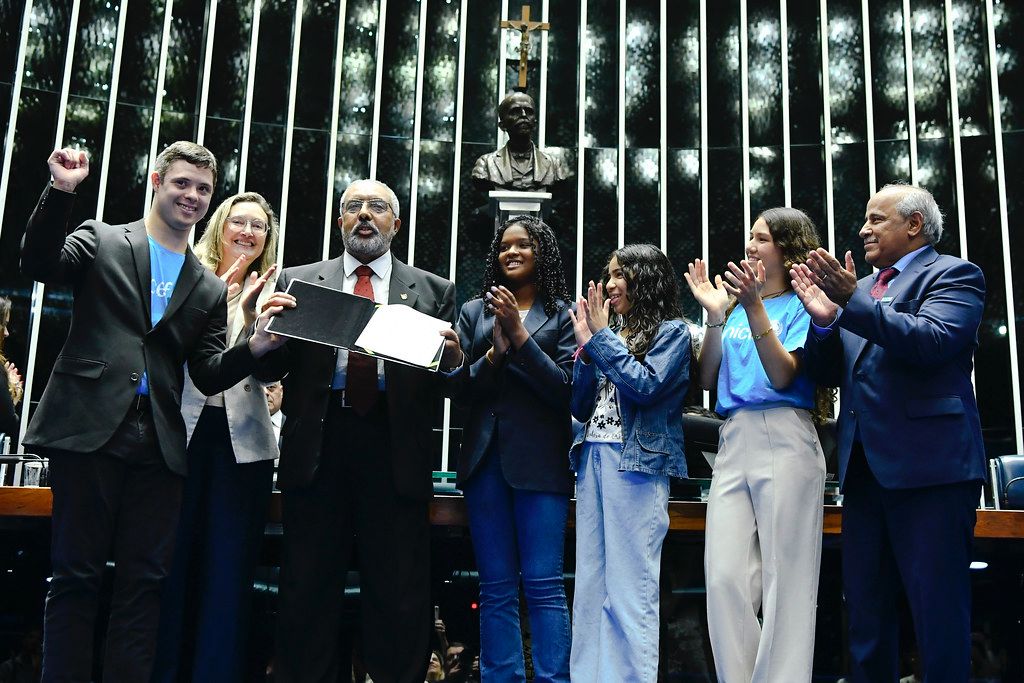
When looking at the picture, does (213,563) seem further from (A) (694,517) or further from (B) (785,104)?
(B) (785,104)

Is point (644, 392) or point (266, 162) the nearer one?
point (644, 392)

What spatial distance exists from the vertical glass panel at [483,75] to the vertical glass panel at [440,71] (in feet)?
0.36

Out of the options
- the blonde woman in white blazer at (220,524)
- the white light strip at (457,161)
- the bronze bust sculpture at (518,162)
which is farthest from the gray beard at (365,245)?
the white light strip at (457,161)

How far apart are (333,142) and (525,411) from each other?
5.59 metres

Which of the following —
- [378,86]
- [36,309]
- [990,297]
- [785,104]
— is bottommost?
[36,309]

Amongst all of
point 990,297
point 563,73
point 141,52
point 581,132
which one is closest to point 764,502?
point 990,297

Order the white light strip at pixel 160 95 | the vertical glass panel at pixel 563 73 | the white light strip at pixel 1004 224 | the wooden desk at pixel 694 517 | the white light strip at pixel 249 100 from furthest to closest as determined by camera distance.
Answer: the vertical glass panel at pixel 563 73 → the white light strip at pixel 249 100 → the white light strip at pixel 160 95 → the white light strip at pixel 1004 224 → the wooden desk at pixel 694 517

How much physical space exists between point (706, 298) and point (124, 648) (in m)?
2.07

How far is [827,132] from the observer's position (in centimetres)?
846

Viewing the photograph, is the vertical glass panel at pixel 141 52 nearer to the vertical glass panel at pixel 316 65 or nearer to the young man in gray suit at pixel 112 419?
the vertical glass panel at pixel 316 65

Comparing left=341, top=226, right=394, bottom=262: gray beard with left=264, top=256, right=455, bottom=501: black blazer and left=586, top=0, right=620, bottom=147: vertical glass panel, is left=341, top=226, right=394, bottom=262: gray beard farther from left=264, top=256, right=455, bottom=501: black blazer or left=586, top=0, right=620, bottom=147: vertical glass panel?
left=586, top=0, right=620, bottom=147: vertical glass panel

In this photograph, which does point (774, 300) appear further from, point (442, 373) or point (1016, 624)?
point (1016, 624)

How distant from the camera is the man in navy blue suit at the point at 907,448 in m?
2.85

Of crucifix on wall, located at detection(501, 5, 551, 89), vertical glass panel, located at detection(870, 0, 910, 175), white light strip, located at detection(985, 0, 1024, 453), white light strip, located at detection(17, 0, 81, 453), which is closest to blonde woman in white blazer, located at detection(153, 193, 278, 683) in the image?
crucifix on wall, located at detection(501, 5, 551, 89)
